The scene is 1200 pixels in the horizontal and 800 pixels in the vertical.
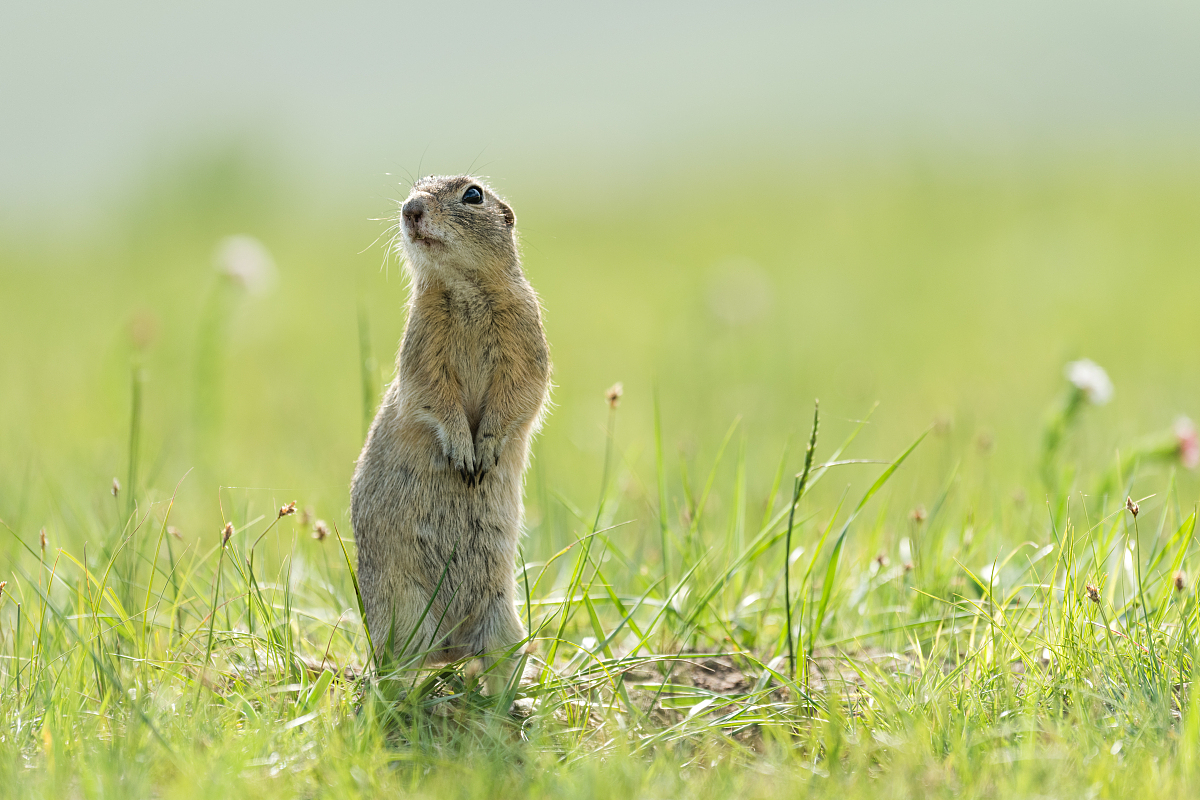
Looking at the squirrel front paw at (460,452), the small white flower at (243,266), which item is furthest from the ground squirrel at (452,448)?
the small white flower at (243,266)

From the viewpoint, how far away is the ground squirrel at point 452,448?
12.0 feet

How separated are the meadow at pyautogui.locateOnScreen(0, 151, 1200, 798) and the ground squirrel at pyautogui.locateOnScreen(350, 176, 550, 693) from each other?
0.55 ft

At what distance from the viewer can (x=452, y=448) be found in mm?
3658

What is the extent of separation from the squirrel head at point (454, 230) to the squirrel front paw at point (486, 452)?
1.95 feet

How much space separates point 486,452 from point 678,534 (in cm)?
166

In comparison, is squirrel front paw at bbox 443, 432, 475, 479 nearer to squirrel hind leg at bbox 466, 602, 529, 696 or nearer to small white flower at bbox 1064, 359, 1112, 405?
squirrel hind leg at bbox 466, 602, 529, 696

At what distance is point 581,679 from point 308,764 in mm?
922

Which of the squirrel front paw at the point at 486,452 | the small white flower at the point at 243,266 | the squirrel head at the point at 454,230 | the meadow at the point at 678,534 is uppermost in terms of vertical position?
the squirrel head at the point at 454,230

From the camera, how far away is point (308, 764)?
295cm

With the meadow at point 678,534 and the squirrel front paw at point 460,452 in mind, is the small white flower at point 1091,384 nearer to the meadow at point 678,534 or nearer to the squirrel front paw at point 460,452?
the meadow at point 678,534

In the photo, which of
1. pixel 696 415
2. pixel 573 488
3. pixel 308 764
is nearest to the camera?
pixel 308 764

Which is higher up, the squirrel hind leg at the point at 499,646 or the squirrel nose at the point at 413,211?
the squirrel nose at the point at 413,211

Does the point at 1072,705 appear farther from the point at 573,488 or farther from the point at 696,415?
the point at 696,415

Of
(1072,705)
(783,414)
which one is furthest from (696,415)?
(1072,705)
